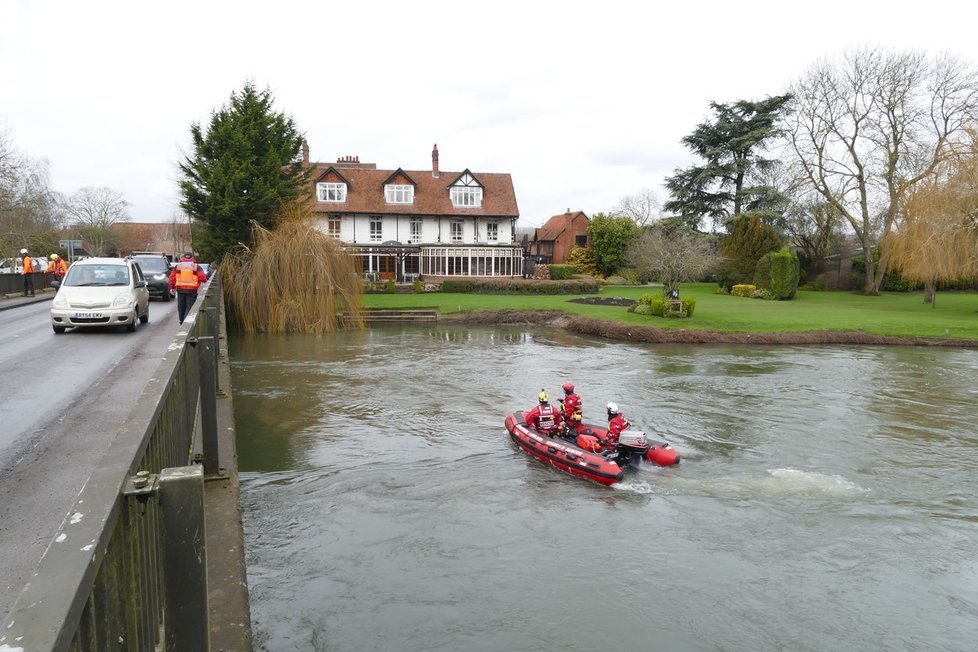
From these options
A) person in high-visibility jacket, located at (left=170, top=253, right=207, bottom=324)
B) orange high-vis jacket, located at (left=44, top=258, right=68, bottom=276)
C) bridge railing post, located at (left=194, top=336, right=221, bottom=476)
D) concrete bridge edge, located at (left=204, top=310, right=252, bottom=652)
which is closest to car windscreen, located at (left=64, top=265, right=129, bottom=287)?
person in high-visibility jacket, located at (left=170, top=253, right=207, bottom=324)

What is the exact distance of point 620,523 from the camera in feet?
37.2

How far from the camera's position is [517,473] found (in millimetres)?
13609

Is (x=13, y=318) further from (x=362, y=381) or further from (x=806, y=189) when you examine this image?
(x=806, y=189)

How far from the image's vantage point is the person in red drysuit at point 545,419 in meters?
14.6

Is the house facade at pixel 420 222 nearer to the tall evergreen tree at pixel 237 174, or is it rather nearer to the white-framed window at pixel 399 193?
the white-framed window at pixel 399 193

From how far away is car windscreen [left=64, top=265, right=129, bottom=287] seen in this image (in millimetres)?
18406

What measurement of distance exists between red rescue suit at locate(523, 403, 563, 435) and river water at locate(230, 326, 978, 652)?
2.42ft

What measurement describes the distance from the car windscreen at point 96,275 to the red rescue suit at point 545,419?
37.5ft

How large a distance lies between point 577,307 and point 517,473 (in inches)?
1049

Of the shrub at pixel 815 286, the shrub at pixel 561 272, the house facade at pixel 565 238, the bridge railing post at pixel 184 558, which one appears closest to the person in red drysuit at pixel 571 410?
the bridge railing post at pixel 184 558

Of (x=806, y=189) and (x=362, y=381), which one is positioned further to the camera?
(x=806, y=189)

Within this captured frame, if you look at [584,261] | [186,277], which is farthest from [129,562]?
[584,261]

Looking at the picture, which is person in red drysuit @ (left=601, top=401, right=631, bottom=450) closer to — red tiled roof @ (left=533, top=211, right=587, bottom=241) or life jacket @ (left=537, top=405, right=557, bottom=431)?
life jacket @ (left=537, top=405, right=557, bottom=431)

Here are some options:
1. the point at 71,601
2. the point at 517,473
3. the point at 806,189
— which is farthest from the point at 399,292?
the point at 71,601
